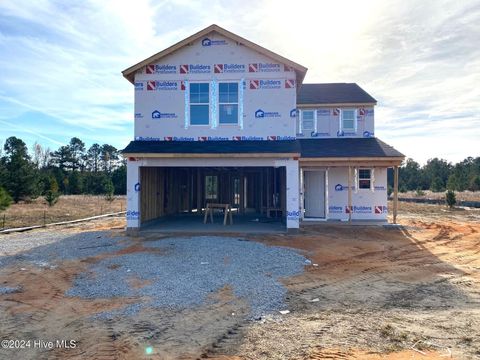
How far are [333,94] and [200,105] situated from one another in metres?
8.75

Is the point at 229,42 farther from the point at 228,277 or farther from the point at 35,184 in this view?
the point at 35,184

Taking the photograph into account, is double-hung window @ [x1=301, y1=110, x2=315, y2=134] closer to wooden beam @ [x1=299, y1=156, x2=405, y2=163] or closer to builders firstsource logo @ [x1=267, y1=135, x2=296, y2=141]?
wooden beam @ [x1=299, y1=156, x2=405, y2=163]

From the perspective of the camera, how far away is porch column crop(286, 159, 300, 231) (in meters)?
13.2

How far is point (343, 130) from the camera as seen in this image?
18.9 m

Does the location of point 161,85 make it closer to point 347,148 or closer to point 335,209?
point 347,148

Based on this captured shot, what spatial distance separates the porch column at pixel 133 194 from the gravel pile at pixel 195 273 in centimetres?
281

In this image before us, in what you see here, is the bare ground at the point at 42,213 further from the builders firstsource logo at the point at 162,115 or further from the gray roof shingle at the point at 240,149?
the builders firstsource logo at the point at 162,115

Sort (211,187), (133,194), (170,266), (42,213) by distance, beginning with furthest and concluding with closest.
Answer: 1. (42,213)
2. (211,187)
3. (133,194)
4. (170,266)

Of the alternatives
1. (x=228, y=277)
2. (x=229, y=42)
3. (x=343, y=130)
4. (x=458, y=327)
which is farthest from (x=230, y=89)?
(x=458, y=327)

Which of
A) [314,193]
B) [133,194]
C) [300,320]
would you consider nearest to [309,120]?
[314,193]

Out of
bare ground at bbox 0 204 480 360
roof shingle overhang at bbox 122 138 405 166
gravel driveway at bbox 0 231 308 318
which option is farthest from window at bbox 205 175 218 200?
bare ground at bbox 0 204 480 360

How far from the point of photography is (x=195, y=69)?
14414 millimetres

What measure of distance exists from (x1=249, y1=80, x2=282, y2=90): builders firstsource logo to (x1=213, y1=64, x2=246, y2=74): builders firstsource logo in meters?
0.65

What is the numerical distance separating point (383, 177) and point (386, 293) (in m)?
11.8
